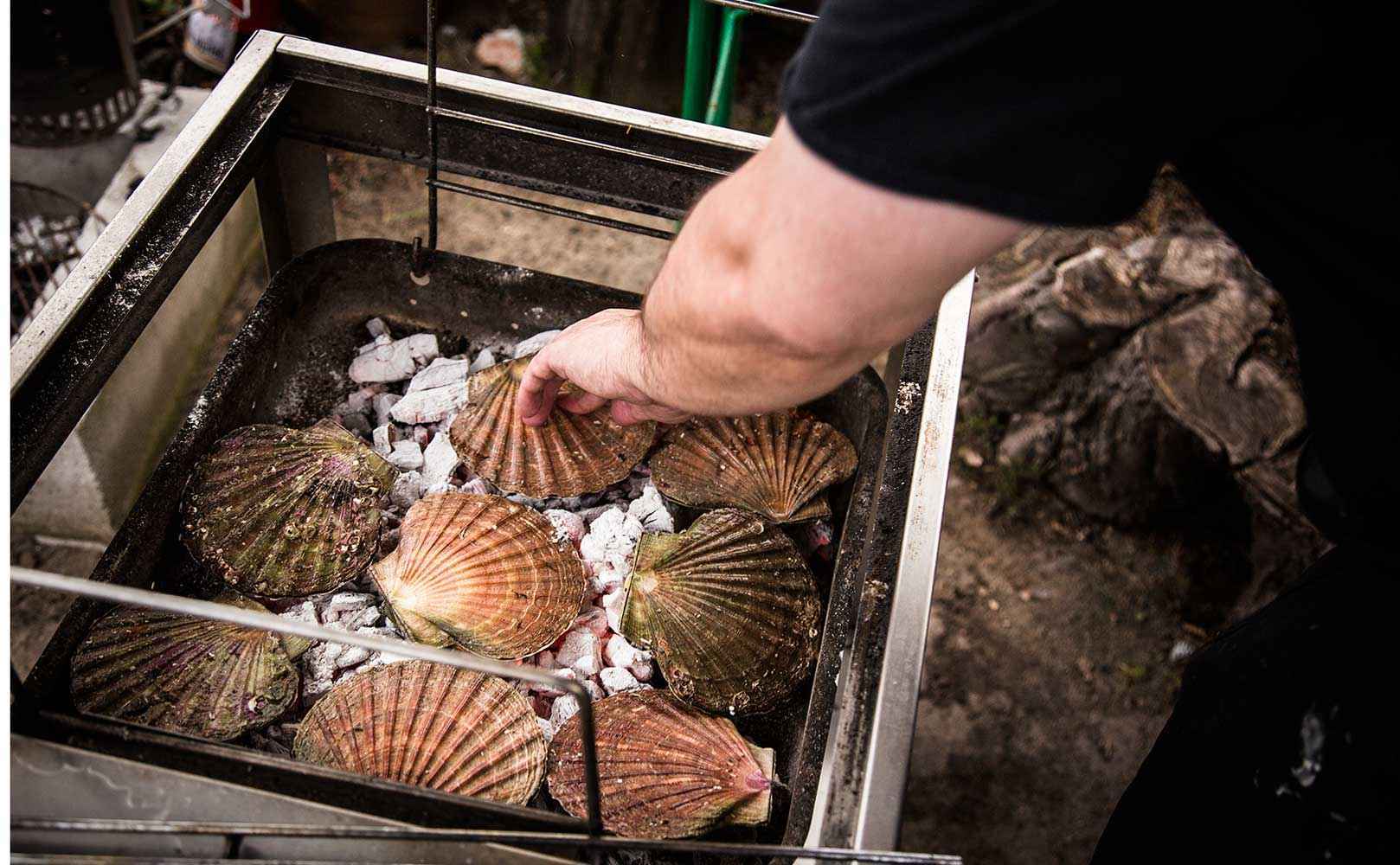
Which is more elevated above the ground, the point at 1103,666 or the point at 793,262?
the point at 793,262

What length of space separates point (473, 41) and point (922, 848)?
3.25m

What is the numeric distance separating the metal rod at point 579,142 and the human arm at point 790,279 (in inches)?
22.6

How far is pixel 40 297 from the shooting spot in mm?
2156

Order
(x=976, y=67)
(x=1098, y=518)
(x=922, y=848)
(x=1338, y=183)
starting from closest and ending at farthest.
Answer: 1. (x=976, y=67)
2. (x=1338, y=183)
3. (x=922, y=848)
4. (x=1098, y=518)

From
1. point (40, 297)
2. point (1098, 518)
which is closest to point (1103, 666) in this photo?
point (1098, 518)

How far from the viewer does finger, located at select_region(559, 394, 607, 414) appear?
147 cm

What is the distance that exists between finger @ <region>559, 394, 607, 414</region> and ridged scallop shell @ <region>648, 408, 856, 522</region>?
137 mm

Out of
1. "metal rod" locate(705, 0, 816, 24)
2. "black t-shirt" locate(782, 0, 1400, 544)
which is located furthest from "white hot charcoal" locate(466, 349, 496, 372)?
"black t-shirt" locate(782, 0, 1400, 544)

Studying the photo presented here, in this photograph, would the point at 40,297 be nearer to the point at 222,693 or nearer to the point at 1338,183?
the point at 222,693

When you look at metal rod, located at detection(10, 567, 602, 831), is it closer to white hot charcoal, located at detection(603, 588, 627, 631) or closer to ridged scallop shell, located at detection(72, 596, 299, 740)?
ridged scallop shell, located at detection(72, 596, 299, 740)

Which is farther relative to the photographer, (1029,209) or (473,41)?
(473,41)

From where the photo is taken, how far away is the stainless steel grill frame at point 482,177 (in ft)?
3.35

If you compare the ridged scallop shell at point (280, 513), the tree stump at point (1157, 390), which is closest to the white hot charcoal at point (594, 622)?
the ridged scallop shell at point (280, 513)

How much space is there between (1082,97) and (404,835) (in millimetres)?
804
